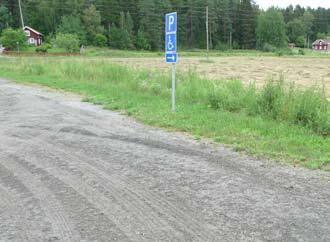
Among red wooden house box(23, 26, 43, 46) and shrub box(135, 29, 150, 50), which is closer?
red wooden house box(23, 26, 43, 46)

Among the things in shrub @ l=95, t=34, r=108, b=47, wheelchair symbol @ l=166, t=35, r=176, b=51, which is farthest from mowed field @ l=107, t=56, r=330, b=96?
shrub @ l=95, t=34, r=108, b=47

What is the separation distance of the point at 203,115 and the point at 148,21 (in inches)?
4155

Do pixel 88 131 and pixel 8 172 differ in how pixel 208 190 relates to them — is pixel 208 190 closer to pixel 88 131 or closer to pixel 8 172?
pixel 8 172

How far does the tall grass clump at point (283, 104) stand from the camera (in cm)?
860

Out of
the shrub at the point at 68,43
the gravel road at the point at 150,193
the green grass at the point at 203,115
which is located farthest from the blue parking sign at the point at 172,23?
the shrub at the point at 68,43

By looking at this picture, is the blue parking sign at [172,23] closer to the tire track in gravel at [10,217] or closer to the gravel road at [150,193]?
the gravel road at [150,193]

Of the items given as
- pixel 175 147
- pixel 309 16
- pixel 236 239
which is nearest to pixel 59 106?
pixel 175 147

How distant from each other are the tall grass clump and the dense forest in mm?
86500

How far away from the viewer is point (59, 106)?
12.8 m

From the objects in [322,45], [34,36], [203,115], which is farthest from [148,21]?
[203,115]

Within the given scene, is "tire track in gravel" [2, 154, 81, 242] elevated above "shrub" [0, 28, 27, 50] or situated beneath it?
situated beneath

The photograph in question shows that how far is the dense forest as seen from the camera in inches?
4006

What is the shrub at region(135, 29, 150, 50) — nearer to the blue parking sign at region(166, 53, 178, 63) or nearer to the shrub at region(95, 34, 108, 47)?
the shrub at region(95, 34, 108, 47)

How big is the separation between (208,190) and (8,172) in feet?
9.59
